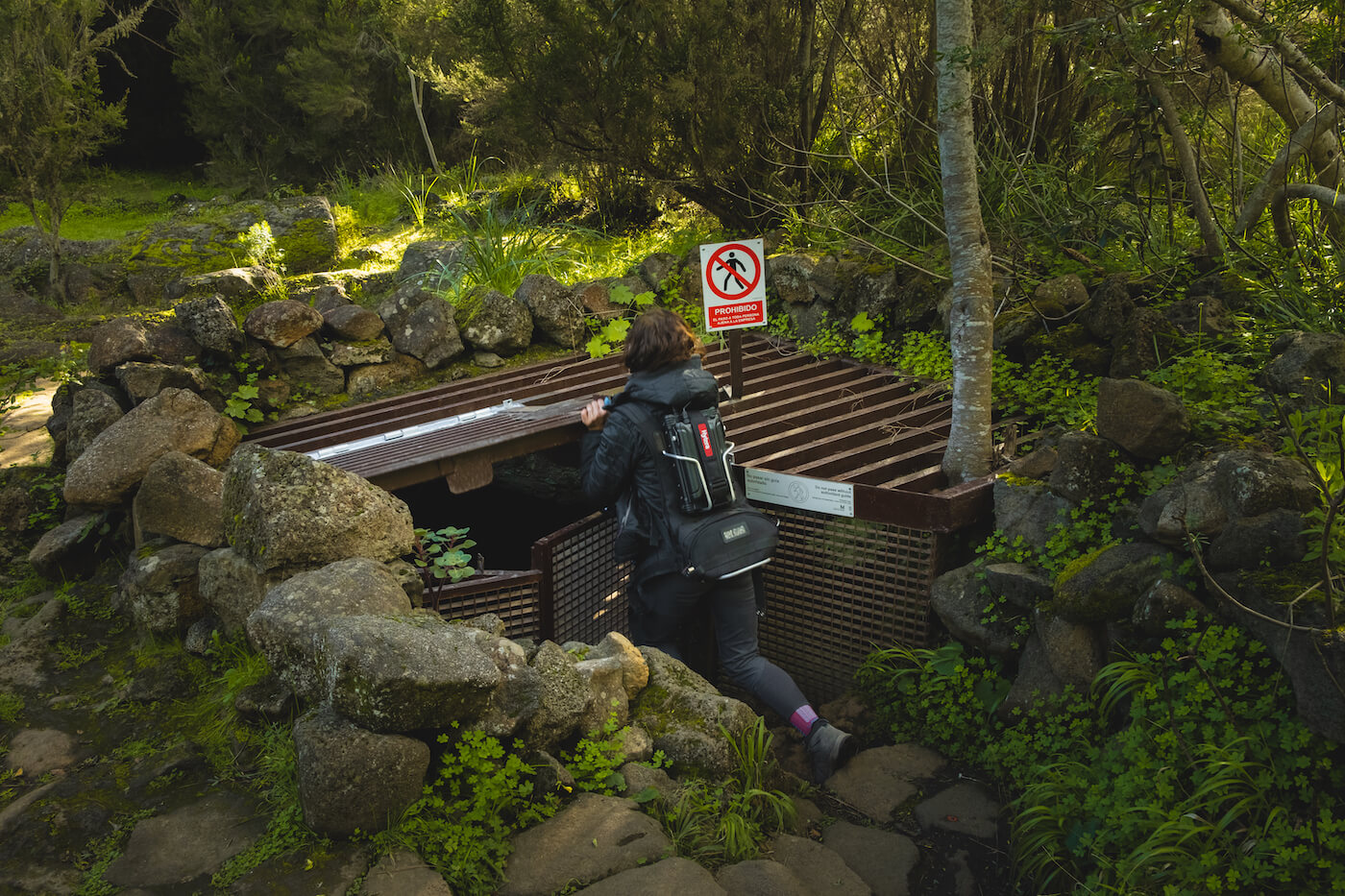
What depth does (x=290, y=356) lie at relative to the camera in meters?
7.03

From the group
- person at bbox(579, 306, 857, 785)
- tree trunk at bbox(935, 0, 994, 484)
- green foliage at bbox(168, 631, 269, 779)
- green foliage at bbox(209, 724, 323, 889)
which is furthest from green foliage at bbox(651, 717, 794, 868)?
tree trunk at bbox(935, 0, 994, 484)

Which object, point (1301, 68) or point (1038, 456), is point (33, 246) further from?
point (1301, 68)

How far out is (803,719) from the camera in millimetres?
4254

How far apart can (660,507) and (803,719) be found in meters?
1.22

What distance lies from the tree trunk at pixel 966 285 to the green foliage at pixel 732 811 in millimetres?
2145

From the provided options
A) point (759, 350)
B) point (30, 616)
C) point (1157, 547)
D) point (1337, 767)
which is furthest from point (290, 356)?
point (1337, 767)

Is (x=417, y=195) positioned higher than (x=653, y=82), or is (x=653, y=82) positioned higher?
(x=653, y=82)

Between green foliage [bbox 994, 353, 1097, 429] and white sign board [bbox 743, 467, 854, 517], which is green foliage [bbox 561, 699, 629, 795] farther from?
green foliage [bbox 994, 353, 1097, 429]

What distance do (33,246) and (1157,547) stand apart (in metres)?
13.4

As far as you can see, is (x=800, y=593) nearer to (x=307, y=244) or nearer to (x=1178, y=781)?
(x=1178, y=781)

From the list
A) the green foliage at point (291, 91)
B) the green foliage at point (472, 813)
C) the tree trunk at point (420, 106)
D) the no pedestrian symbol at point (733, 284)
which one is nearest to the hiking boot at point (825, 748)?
the green foliage at point (472, 813)

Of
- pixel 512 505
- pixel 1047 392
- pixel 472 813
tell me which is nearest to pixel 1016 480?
pixel 1047 392

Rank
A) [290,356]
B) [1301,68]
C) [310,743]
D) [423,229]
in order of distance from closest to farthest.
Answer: [310,743]
[1301,68]
[290,356]
[423,229]

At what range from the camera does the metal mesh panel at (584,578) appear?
480cm
